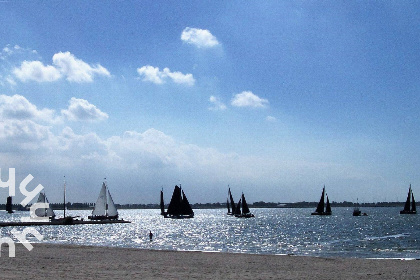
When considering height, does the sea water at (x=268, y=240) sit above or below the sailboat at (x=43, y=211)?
below

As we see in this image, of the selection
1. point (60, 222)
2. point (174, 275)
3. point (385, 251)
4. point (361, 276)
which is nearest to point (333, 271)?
point (361, 276)

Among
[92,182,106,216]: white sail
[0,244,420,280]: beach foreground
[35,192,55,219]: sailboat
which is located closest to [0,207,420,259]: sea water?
[0,244,420,280]: beach foreground

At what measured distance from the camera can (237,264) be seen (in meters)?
32.7

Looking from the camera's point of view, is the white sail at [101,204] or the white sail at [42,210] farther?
the white sail at [42,210]

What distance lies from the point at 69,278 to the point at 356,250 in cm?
3764

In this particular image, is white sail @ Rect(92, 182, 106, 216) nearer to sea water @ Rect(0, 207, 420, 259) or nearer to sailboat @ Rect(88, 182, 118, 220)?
sailboat @ Rect(88, 182, 118, 220)

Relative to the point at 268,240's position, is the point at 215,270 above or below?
above

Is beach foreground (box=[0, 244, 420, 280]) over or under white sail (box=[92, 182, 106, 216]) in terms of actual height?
under

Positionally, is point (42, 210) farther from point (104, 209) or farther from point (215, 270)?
point (215, 270)

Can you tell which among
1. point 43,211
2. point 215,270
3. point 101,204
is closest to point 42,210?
point 43,211

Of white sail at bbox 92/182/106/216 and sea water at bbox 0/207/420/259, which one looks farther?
white sail at bbox 92/182/106/216

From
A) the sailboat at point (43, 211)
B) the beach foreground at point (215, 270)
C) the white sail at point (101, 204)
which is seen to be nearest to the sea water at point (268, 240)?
the beach foreground at point (215, 270)

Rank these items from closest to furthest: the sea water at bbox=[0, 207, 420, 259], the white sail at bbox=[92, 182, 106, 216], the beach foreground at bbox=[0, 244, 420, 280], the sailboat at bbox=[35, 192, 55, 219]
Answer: the beach foreground at bbox=[0, 244, 420, 280], the sea water at bbox=[0, 207, 420, 259], the white sail at bbox=[92, 182, 106, 216], the sailboat at bbox=[35, 192, 55, 219]

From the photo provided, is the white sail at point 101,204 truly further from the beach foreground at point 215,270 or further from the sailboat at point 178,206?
the beach foreground at point 215,270
